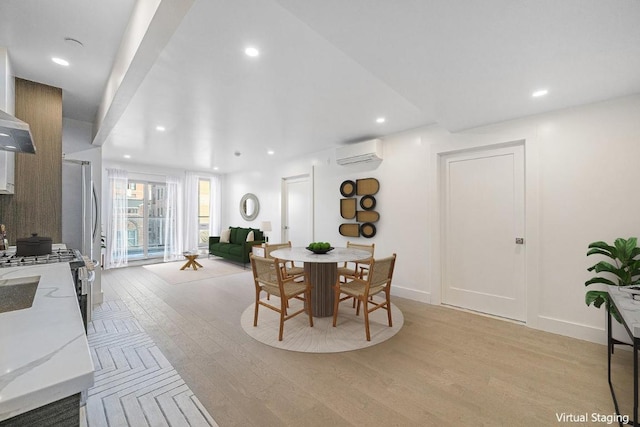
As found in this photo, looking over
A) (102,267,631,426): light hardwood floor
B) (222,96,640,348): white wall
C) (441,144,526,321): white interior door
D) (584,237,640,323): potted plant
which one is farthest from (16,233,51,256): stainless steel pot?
(584,237,640,323): potted plant

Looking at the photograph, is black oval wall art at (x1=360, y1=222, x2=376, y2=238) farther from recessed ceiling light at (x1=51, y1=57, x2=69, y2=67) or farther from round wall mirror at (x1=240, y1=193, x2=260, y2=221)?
recessed ceiling light at (x1=51, y1=57, x2=69, y2=67)

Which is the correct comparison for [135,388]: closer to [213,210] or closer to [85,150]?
[85,150]

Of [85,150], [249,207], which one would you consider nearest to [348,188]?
[249,207]

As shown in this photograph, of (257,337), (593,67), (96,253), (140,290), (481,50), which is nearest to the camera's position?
(481,50)

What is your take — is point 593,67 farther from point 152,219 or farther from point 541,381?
point 152,219

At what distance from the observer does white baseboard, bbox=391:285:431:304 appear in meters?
3.85

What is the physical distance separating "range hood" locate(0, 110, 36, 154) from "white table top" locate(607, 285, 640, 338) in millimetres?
3690

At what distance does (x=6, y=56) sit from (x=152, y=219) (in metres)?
5.67

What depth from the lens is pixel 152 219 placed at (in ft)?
23.9

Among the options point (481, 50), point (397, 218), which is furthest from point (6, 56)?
point (397, 218)

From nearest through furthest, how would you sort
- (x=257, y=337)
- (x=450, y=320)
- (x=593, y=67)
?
(x=593, y=67) → (x=257, y=337) → (x=450, y=320)

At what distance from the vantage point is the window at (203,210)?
8.06 m

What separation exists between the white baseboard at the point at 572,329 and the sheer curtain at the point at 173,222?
7.70 metres

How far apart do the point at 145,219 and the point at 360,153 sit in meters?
6.09
